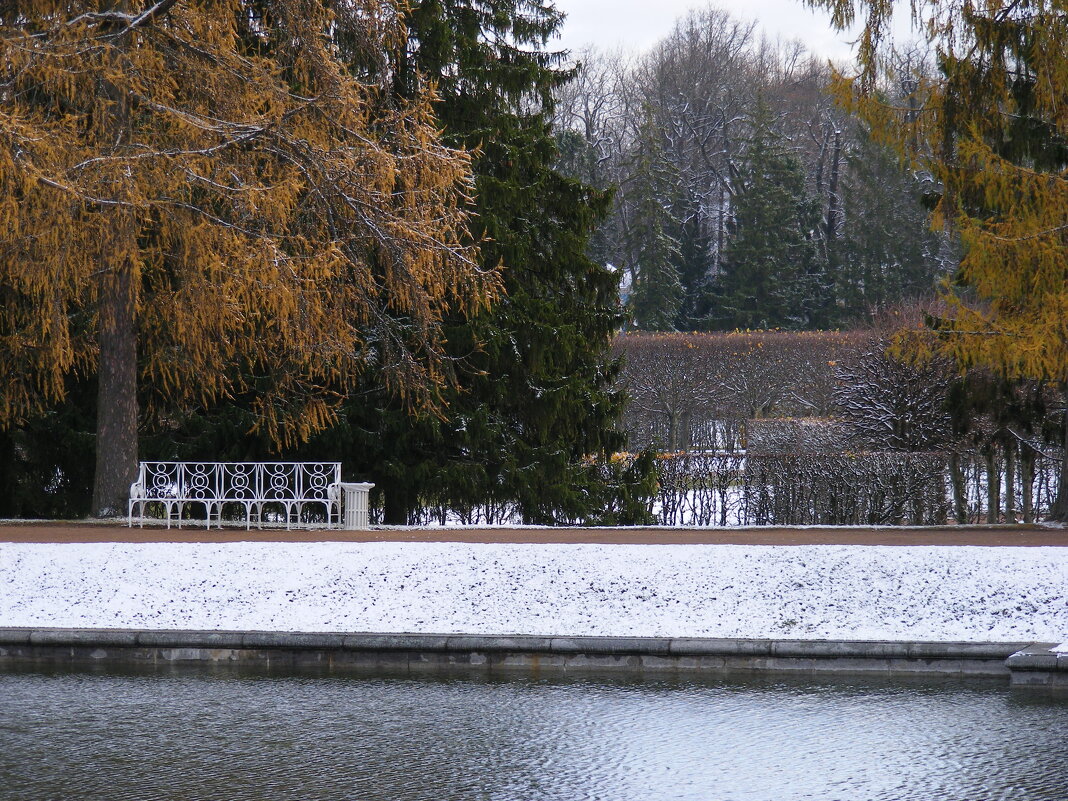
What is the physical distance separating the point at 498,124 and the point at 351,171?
5.81 meters

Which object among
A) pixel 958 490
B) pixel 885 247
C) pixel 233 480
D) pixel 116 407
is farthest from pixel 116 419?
pixel 885 247

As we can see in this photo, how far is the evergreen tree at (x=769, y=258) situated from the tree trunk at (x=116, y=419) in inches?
1443

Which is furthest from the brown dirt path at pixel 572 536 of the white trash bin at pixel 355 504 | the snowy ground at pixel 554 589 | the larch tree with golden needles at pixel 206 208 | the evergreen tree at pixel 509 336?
the evergreen tree at pixel 509 336

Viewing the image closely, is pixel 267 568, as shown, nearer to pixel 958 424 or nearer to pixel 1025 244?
pixel 1025 244

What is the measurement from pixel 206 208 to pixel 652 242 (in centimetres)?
3858

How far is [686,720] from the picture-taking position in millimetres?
6984

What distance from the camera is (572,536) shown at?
14.1m

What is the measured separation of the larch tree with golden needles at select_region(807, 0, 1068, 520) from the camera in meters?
14.4

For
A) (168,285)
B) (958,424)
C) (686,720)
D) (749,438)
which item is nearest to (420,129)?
(168,285)

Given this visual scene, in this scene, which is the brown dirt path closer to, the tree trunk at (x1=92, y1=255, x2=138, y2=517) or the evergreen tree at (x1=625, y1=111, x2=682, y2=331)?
the tree trunk at (x1=92, y1=255, x2=138, y2=517)

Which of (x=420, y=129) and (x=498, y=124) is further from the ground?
(x=498, y=124)

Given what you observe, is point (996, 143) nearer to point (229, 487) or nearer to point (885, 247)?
point (229, 487)

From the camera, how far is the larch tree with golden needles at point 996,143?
1440 cm

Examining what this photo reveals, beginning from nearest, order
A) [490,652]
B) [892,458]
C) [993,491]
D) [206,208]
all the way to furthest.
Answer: [490,652] → [206,208] → [892,458] → [993,491]
